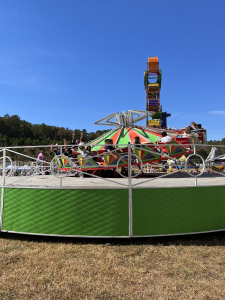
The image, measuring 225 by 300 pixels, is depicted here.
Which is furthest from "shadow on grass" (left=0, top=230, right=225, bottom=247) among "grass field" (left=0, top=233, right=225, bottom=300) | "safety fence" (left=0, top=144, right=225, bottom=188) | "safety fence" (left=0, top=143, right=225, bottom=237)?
"safety fence" (left=0, top=144, right=225, bottom=188)

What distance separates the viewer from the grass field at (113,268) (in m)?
2.93

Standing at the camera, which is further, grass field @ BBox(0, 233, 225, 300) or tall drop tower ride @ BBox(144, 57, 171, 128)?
tall drop tower ride @ BBox(144, 57, 171, 128)

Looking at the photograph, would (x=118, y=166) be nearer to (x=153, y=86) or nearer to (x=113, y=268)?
(x=113, y=268)

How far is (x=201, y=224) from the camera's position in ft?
15.8

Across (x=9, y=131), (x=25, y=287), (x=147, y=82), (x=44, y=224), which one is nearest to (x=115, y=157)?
(x=44, y=224)

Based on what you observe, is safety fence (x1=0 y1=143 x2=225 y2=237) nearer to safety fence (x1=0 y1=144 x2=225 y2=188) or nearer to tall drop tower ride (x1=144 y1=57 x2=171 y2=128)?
safety fence (x1=0 y1=144 x2=225 y2=188)

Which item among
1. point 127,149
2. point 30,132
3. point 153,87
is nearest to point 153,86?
point 153,87

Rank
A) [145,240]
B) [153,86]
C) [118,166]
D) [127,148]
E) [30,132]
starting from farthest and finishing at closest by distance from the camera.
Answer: [30,132] < [153,86] < [127,148] < [118,166] < [145,240]

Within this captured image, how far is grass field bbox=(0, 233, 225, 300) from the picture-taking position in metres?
2.93

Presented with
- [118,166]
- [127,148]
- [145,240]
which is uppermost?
[127,148]

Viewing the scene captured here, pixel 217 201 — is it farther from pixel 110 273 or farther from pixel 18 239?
pixel 18 239

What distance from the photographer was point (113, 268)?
→ 361cm

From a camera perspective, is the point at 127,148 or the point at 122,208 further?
the point at 127,148

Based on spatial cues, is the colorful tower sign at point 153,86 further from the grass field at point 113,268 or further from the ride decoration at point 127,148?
the grass field at point 113,268
